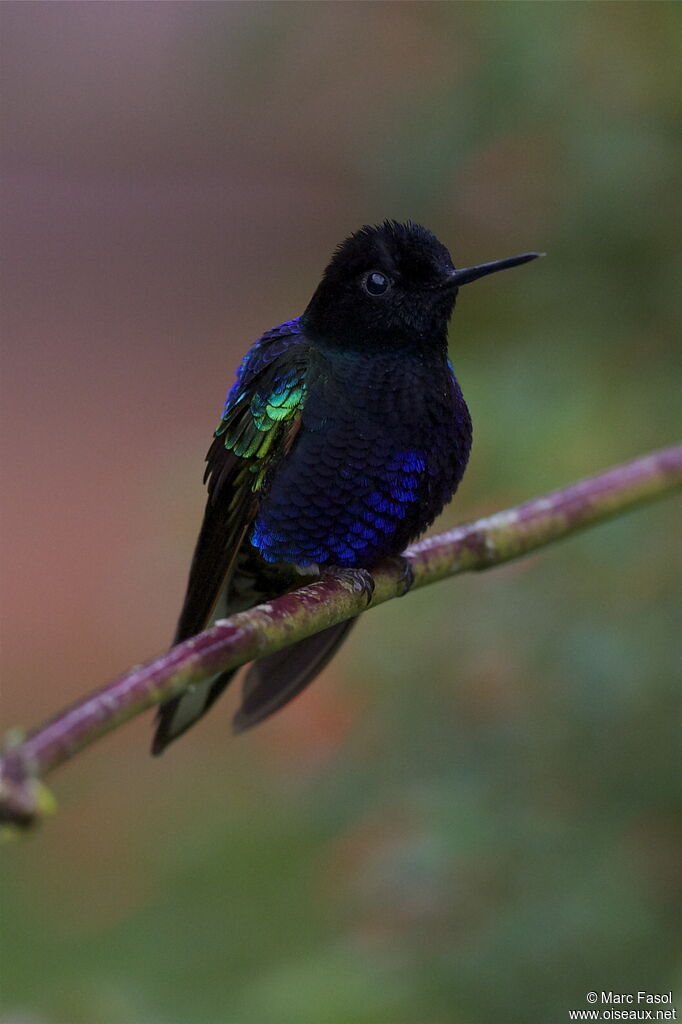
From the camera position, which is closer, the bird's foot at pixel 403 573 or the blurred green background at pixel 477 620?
the bird's foot at pixel 403 573

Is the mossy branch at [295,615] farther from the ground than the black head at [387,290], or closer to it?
closer to it

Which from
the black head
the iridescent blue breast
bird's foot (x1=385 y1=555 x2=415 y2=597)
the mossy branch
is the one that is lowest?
the mossy branch

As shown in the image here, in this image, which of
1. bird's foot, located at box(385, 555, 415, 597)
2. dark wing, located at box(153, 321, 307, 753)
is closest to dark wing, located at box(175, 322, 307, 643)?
dark wing, located at box(153, 321, 307, 753)

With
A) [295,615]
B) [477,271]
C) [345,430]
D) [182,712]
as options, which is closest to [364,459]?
[345,430]

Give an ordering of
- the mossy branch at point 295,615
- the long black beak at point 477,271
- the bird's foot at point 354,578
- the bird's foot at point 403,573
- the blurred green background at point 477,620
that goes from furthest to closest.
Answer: the blurred green background at point 477,620
the bird's foot at point 403,573
the bird's foot at point 354,578
the long black beak at point 477,271
the mossy branch at point 295,615

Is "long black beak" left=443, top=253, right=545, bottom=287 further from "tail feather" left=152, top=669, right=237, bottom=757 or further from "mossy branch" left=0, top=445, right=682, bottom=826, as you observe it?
"tail feather" left=152, top=669, right=237, bottom=757

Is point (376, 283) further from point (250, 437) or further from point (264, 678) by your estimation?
point (264, 678)

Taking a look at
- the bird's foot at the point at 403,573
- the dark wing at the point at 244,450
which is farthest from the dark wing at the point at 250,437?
the bird's foot at the point at 403,573

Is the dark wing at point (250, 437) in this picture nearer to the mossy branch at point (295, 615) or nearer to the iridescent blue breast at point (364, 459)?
the iridescent blue breast at point (364, 459)

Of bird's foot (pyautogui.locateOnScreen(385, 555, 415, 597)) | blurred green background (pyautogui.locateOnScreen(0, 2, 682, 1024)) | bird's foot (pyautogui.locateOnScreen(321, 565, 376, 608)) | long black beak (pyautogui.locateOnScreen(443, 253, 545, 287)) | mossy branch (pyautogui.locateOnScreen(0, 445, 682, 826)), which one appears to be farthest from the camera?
blurred green background (pyautogui.locateOnScreen(0, 2, 682, 1024))
